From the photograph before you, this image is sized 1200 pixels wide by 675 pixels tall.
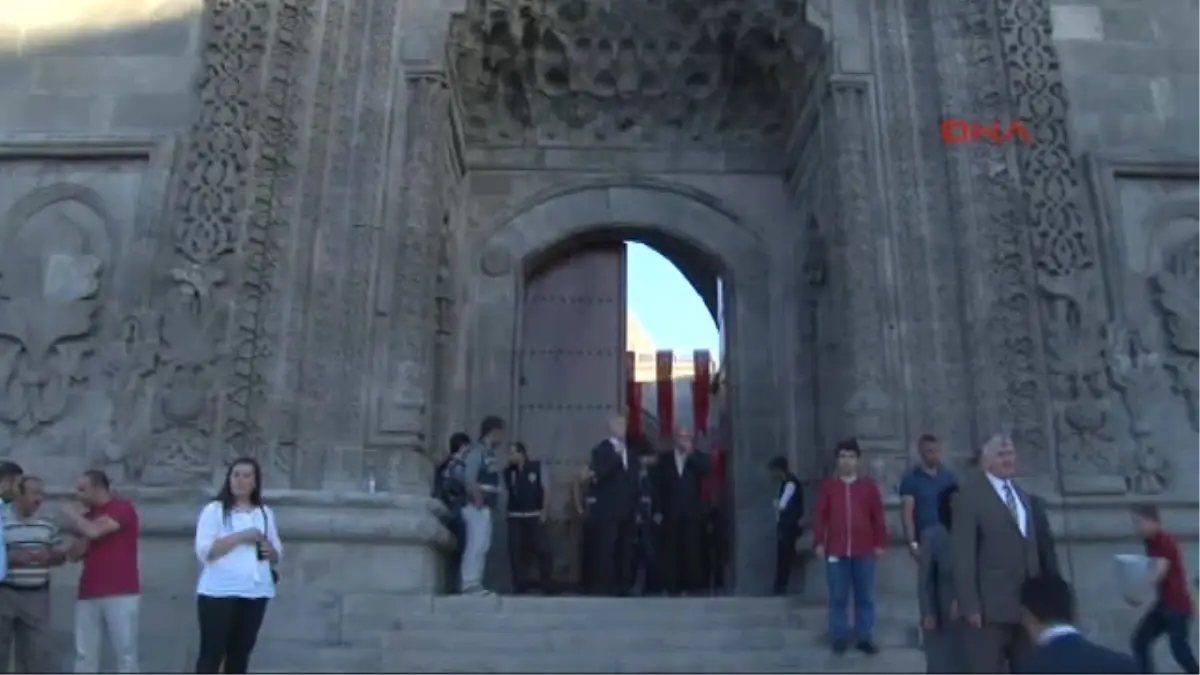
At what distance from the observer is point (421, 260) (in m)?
10.8

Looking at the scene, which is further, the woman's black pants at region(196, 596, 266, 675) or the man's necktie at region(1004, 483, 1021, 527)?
the woman's black pants at region(196, 596, 266, 675)

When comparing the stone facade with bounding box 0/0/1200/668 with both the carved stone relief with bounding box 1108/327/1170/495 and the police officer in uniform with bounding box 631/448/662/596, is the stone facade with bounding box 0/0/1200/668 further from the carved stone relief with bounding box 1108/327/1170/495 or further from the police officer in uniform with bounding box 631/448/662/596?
the police officer in uniform with bounding box 631/448/662/596

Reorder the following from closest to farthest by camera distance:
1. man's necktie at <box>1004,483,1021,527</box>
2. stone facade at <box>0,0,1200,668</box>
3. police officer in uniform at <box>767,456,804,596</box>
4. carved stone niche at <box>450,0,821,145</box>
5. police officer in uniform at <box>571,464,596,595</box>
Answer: man's necktie at <box>1004,483,1021,527</box>
stone facade at <box>0,0,1200,668</box>
police officer in uniform at <box>767,456,804,596</box>
police officer in uniform at <box>571,464,596,595</box>
carved stone niche at <box>450,0,821,145</box>

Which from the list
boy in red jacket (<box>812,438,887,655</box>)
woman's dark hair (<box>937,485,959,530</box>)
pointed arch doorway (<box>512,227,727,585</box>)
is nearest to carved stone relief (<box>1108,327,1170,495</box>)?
woman's dark hair (<box>937,485,959,530</box>)

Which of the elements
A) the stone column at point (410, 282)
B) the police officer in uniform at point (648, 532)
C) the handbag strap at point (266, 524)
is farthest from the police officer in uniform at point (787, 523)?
the handbag strap at point (266, 524)

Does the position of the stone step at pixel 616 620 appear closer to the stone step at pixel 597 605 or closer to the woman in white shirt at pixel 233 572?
the stone step at pixel 597 605

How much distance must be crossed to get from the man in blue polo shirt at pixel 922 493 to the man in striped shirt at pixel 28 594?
5.77 meters

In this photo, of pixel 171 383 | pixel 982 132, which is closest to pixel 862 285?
pixel 982 132

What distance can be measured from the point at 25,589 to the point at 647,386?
38.9 feet

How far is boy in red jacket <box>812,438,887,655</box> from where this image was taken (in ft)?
27.1

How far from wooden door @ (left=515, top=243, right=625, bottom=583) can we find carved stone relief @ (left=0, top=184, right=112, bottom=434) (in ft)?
15.5

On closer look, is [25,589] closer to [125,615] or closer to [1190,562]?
[125,615]

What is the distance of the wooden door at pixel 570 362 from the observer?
13344 mm

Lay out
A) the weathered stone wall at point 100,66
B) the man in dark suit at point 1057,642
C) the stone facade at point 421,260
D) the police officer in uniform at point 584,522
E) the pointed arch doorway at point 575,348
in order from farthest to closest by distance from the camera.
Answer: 1. the pointed arch doorway at point 575,348
2. the police officer in uniform at point 584,522
3. the weathered stone wall at point 100,66
4. the stone facade at point 421,260
5. the man in dark suit at point 1057,642
